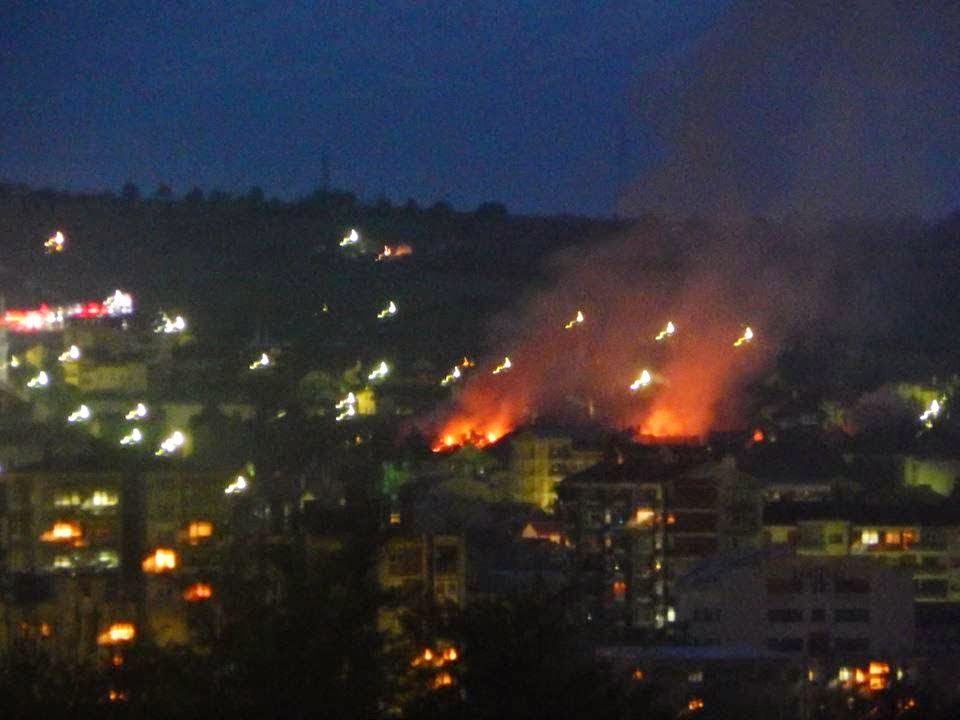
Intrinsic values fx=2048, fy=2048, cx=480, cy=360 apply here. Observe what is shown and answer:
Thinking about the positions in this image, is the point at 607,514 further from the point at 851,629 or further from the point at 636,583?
the point at 851,629

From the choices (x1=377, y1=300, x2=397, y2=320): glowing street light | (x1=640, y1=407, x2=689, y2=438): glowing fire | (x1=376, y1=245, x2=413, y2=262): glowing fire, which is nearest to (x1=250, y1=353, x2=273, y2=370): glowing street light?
(x1=640, y1=407, x2=689, y2=438): glowing fire

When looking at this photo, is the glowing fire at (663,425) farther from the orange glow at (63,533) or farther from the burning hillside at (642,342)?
the orange glow at (63,533)

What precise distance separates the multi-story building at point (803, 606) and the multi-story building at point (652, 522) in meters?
0.79

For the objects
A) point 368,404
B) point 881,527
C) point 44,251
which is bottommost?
point 881,527

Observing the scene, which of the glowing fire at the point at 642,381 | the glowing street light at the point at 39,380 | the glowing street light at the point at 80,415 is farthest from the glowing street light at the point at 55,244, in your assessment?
the glowing street light at the point at 80,415

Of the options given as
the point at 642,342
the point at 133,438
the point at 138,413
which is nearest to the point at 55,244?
the point at 642,342

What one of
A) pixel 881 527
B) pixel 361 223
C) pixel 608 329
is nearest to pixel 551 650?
pixel 881 527

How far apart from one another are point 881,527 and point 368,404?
21.0 ft

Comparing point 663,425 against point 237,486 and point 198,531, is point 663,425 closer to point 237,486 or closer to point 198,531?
point 237,486

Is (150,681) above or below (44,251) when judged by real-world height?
below

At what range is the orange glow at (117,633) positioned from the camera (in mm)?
10121

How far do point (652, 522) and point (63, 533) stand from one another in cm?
355

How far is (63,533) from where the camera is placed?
11.8 m

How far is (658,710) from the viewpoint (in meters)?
6.19
